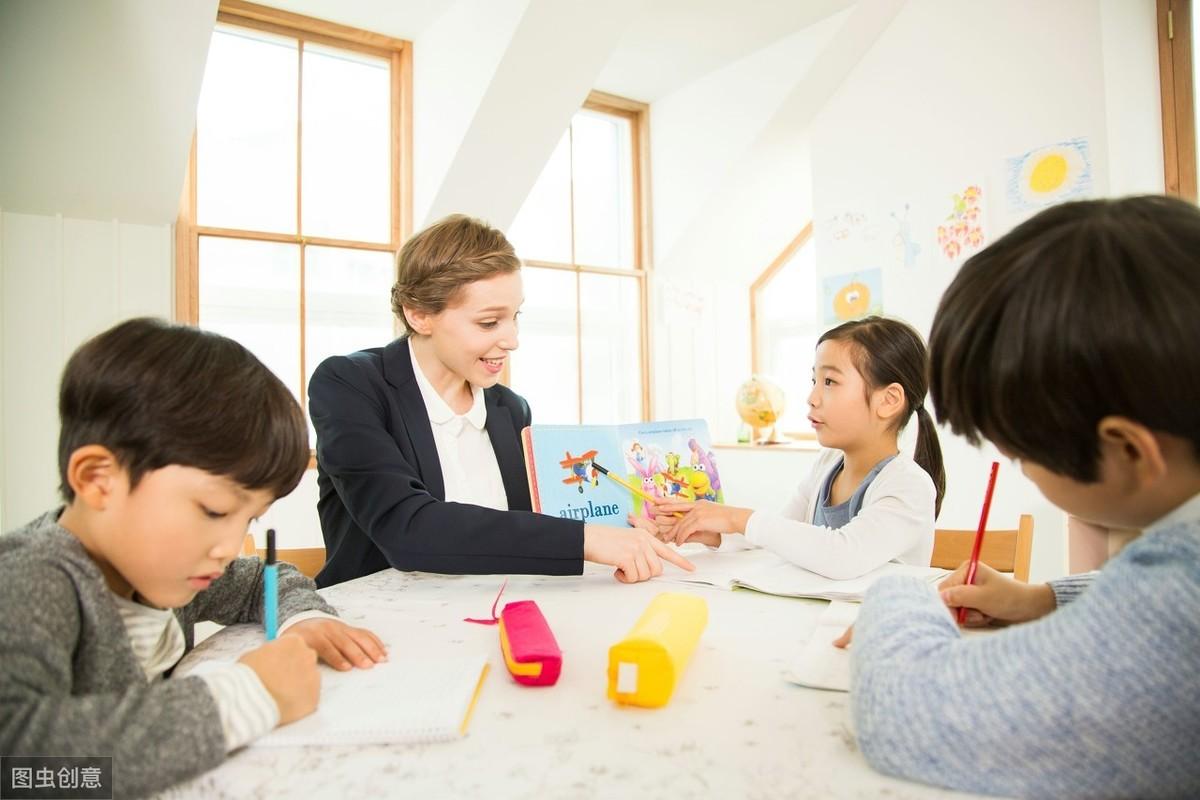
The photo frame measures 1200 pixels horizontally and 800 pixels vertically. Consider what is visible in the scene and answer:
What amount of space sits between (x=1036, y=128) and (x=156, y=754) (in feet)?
10.7

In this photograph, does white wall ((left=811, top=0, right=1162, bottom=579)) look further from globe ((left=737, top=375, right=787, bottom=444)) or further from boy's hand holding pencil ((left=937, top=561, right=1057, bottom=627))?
boy's hand holding pencil ((left=937, top=561, right=1057, bottom=627))

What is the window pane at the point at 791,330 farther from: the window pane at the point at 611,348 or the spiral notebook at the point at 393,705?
the spiral notebook at the point at 393,705

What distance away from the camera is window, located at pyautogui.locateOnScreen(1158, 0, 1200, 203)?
246 cm

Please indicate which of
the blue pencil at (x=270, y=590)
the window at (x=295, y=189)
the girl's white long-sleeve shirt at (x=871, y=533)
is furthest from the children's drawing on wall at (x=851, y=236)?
the blue pencil at (x=270, y=590)

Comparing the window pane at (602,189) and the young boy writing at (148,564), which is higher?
the window pane at (602,189)

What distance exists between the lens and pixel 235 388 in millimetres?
728

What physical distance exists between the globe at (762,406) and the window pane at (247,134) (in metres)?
2.38

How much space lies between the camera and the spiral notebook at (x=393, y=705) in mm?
575

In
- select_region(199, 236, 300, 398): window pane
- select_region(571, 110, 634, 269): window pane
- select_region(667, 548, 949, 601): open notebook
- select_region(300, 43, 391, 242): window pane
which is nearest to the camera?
select_region(667, 548, 949, 601): open notebook

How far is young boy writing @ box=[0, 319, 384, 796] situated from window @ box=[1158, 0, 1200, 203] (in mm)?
2890

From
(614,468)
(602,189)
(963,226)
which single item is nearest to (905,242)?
(963,226)

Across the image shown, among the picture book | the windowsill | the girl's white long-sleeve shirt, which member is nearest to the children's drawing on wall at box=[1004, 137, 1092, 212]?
the windowsill

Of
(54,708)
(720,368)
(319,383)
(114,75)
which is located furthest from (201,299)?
(54,708)

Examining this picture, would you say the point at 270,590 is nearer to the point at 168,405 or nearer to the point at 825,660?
the point at 168,405
